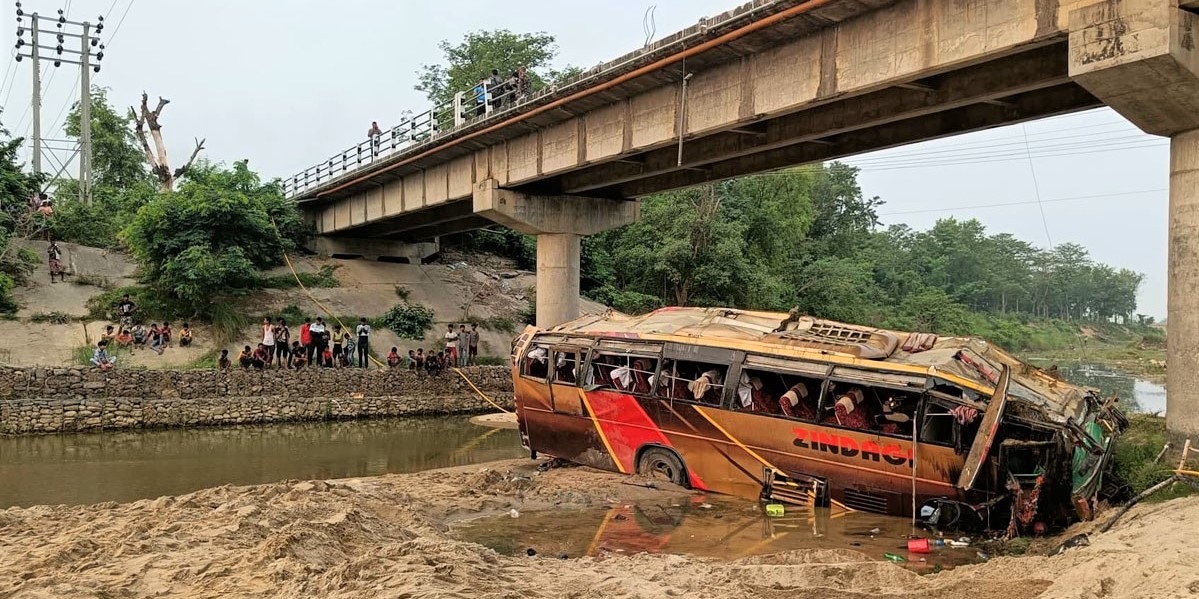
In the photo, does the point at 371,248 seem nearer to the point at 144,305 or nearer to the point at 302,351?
the point at 144,305

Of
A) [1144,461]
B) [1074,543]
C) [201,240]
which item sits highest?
[201,240]

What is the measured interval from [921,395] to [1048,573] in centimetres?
343

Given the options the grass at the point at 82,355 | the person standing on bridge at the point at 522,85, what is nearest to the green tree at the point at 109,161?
the grass at the point at 82,355

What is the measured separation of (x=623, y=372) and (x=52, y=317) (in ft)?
68.5

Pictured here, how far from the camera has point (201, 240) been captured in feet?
94.5

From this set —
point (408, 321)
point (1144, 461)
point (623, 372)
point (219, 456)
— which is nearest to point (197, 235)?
point (408, 321)

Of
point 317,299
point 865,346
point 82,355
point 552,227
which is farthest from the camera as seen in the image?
point 317,299

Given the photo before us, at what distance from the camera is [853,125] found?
16.1m

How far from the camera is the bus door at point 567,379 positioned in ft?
48.0

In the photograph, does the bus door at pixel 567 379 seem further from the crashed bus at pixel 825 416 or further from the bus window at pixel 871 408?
the bus window at pixel 871 408

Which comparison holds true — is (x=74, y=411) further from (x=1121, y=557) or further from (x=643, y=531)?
(x=1121, y=557)

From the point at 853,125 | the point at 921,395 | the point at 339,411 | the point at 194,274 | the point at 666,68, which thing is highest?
the point at 666,68

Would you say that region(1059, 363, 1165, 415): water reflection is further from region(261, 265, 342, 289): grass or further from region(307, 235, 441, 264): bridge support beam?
region(261, 265, 342, 289): grass

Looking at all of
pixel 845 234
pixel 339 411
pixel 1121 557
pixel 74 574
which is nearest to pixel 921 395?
pixel 1121 557
